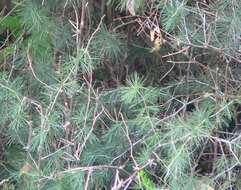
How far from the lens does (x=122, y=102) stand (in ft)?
6.54

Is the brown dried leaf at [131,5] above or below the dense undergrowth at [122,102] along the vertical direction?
above

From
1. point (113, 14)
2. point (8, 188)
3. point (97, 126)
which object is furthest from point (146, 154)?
point (113, 14)

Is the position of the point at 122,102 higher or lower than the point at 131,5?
lower

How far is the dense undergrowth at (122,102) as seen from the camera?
1688 millimetres

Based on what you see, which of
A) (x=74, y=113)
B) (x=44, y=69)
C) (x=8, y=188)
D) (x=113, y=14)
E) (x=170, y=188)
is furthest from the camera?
(x=113, y=14)

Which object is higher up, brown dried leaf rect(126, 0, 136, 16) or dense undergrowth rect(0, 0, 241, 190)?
brown dried leaf rect(126, 0, 136, 16)

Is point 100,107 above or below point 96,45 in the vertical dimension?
below

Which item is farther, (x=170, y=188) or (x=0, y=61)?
(x=0, y=61)

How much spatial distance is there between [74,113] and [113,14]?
69 cm

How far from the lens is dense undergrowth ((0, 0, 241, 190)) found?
5.54ft

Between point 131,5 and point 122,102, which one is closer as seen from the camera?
point 131,5

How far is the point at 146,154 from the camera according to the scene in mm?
1707

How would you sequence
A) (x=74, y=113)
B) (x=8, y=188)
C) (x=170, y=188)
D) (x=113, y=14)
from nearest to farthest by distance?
(x=170, y=188)
(x=8, y=188)
(x=74, y=113)
(x=113, y=14)

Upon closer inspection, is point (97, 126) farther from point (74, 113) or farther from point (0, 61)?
point (0, 61)
